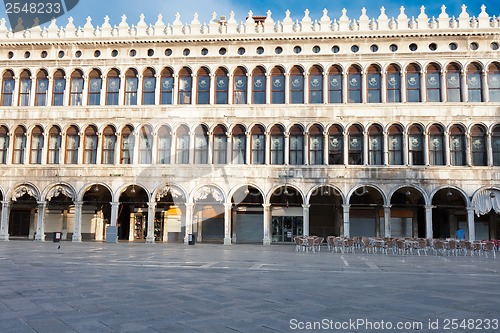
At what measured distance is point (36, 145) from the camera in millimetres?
29984

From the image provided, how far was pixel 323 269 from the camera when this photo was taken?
44.3ft

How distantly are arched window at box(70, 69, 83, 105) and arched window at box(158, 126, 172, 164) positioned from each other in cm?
590

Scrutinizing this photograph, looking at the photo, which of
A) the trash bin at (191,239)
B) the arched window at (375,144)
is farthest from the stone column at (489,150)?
the trash bin at (191,239)

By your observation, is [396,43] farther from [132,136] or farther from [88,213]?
[88,213]

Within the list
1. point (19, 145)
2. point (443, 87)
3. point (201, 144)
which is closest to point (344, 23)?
point (443, 87)

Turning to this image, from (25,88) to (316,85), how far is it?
1896 cm

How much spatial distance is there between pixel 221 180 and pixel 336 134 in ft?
24.4

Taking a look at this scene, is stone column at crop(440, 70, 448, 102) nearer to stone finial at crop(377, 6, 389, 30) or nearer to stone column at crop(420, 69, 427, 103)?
stone column at crop(420, 69, 427, 103)

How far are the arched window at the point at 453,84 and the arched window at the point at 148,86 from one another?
18037mm

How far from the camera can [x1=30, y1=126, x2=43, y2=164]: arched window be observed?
1178 inches

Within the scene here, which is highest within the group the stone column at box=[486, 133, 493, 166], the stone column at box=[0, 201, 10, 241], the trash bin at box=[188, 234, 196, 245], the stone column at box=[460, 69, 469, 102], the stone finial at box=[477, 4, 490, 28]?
the stone finial at box=[477, 4, 490, 28]

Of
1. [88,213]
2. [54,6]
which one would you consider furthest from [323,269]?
[88,213]

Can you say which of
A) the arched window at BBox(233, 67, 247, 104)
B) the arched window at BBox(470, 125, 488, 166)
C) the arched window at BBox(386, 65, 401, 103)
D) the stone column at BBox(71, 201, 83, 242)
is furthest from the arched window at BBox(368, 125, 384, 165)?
the stone column at BBox(71, 201, 83, 242)

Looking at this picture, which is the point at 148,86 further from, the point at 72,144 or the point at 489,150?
the point at 489,150
